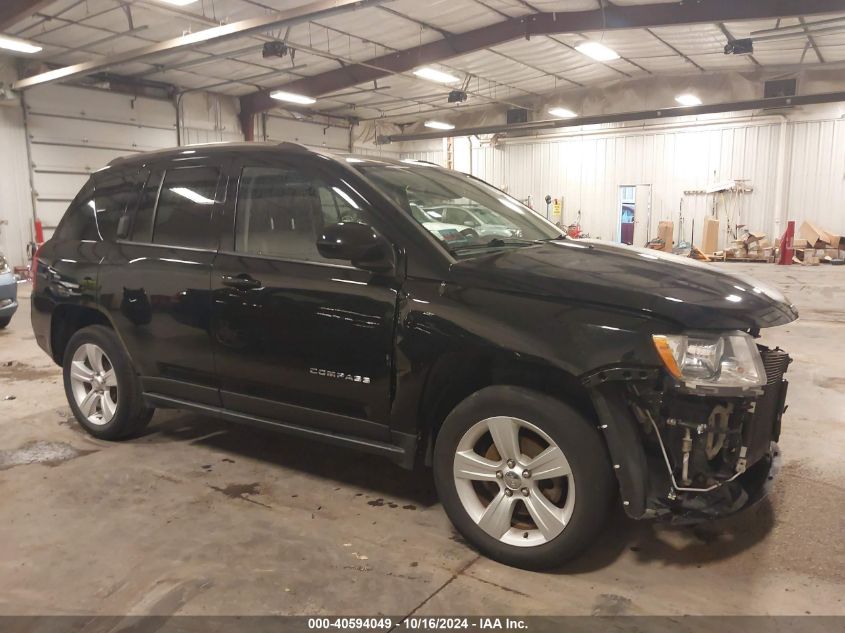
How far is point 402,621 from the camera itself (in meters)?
2.16

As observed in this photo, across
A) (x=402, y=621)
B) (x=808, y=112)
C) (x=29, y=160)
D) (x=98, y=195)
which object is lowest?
(x=402, y=621)

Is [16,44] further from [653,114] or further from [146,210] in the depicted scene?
[653,114]

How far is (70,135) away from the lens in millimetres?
13961

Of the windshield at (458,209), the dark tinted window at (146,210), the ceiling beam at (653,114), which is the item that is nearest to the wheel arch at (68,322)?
the dark tinted window at (146,210)

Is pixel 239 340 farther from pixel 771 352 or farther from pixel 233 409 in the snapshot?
pixel 771 352

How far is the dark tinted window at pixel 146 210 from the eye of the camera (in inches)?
139

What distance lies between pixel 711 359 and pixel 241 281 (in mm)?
2067

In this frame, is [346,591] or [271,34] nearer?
[346,591]

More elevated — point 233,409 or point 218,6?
point 218,6

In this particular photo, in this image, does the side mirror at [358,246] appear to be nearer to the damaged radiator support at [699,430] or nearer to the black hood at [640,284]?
the black hood at [640,284]

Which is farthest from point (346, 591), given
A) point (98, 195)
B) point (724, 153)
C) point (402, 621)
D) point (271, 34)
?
point (724, 153)

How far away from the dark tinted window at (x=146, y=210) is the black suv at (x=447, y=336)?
0.01m

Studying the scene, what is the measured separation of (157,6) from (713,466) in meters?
10.7

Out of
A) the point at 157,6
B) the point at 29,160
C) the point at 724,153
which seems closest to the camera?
the point at 157,6
